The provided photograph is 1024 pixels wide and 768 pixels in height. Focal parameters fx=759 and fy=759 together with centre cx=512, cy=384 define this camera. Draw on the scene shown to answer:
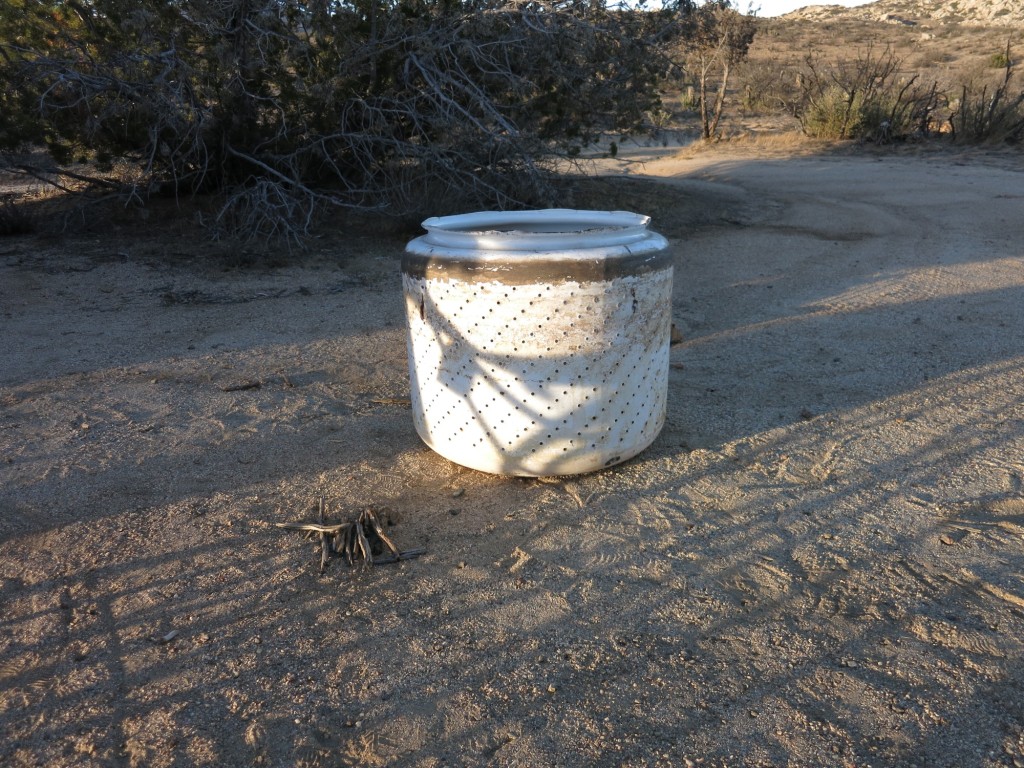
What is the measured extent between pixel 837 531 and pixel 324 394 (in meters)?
2.94

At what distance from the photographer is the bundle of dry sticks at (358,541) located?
9.55ft

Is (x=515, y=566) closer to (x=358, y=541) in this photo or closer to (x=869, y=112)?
(x=358, y=541)

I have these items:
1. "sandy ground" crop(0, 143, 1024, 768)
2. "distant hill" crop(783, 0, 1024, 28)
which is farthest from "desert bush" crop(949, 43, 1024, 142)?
"distant hill" crop(783, 0, 1024, 28)

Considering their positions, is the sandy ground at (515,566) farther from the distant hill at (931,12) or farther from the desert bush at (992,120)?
the distant hill at (931,12)

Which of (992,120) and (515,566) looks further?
(992,120)

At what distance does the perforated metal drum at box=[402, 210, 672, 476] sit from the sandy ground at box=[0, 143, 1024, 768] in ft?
0.78

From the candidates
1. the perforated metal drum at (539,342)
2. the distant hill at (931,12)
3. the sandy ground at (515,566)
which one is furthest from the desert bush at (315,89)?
the distant hill at (931,12)

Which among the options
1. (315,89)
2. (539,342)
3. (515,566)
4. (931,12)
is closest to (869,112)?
(315,89)

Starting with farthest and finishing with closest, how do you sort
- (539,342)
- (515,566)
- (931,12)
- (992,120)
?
(931,12)
(992,120)
(539,342)
(515,566)

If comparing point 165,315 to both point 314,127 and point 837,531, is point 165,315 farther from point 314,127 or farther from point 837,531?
point 837,531

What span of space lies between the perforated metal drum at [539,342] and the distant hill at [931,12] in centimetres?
5488

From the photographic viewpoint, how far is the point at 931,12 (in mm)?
57438

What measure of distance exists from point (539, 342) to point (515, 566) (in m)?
0.88

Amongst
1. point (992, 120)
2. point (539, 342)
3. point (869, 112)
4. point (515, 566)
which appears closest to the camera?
point (515, 566)
